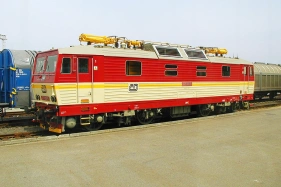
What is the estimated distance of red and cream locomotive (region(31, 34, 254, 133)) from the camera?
10.2m

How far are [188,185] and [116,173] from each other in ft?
5.13

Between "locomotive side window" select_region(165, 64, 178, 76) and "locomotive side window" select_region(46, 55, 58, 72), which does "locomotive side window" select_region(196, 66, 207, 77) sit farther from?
"locomotive side window" select_region(46, 55, 58, 72)

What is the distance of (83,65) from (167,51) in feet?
14.5

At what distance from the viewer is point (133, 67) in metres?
11.8

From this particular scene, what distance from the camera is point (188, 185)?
18.4 feet

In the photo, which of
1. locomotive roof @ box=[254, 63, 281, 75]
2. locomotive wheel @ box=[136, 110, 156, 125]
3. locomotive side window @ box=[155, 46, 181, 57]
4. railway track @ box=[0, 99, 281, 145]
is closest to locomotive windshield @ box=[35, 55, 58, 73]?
railway track @ box=[0, 99, 281, 145]

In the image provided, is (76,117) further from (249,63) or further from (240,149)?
(249,63)

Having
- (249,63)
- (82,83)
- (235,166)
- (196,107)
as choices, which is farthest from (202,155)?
(249,63)

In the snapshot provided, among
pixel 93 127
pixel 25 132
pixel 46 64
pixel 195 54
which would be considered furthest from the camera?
pixel 195 54

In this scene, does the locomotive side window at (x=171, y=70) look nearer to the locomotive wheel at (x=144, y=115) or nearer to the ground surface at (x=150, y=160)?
the locomotive wheel at (x=144, y=115)

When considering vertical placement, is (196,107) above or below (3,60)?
below

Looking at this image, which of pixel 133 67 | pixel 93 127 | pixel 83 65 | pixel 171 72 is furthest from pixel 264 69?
pixel 83 65

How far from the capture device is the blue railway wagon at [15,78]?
1304 centimetres

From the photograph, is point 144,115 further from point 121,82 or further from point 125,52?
point 125,52
